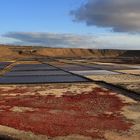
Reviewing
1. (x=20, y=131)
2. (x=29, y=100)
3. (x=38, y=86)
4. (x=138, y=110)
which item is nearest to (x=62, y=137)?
(x=20, y=131)

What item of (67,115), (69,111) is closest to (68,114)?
(67,115)

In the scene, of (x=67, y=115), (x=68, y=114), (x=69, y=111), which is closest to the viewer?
(x=67, y=115)

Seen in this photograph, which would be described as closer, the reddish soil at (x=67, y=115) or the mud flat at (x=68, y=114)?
the mud flat at (x=68, y=114)

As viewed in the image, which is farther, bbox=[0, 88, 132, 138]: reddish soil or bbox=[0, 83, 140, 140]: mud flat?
bbox=[0, 88, 132, 138]: reddish soil

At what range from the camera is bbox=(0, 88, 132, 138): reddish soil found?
12.8m

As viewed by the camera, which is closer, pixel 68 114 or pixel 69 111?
pixel 68 114

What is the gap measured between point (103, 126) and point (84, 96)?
7178 millimetres

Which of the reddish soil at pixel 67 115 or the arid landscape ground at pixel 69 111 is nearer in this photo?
the arid landscape ground at pixel 69 111

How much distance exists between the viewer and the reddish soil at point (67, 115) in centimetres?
1282

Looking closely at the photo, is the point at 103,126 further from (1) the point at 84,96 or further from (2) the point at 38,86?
(2) the point at 38,86

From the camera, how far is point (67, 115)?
15.1 metres

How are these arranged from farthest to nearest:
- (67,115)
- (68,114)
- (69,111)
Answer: (69,111), (68,114), (67,115)

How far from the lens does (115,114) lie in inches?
602

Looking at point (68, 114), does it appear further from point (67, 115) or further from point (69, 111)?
point (69, 111)
